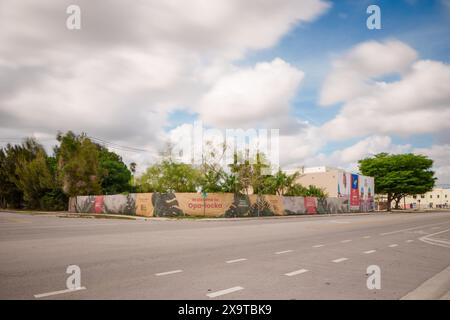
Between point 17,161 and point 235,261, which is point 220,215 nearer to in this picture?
point 235,261

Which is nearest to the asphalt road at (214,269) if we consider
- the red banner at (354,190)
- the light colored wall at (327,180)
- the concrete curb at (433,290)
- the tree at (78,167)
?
the concrete curb at (433,290)

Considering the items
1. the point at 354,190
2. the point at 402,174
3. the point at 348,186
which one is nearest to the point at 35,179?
the point at 348,186

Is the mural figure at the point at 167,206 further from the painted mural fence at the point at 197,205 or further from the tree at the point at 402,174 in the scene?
the tree at the point at 402,174

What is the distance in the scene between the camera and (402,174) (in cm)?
7362

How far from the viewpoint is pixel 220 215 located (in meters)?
35.7

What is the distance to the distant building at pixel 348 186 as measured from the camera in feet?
214

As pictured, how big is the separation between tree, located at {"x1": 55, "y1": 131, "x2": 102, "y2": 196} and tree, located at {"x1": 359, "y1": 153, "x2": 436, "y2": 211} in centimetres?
5792

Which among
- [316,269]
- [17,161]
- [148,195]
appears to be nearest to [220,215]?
[148,195]

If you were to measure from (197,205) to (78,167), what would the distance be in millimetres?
24683

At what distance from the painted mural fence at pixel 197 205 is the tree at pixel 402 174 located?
101ft

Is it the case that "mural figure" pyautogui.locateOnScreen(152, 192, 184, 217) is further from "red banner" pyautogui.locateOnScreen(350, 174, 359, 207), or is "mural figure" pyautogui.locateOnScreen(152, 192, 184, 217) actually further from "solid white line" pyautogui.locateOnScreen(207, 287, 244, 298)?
"red banner" pyautogui.locateOnScreen(350, 174, 359, 207)

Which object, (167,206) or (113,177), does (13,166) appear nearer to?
(113,177)

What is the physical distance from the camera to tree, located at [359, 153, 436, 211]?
73625 millimetres

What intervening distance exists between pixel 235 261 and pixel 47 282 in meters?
4.09
